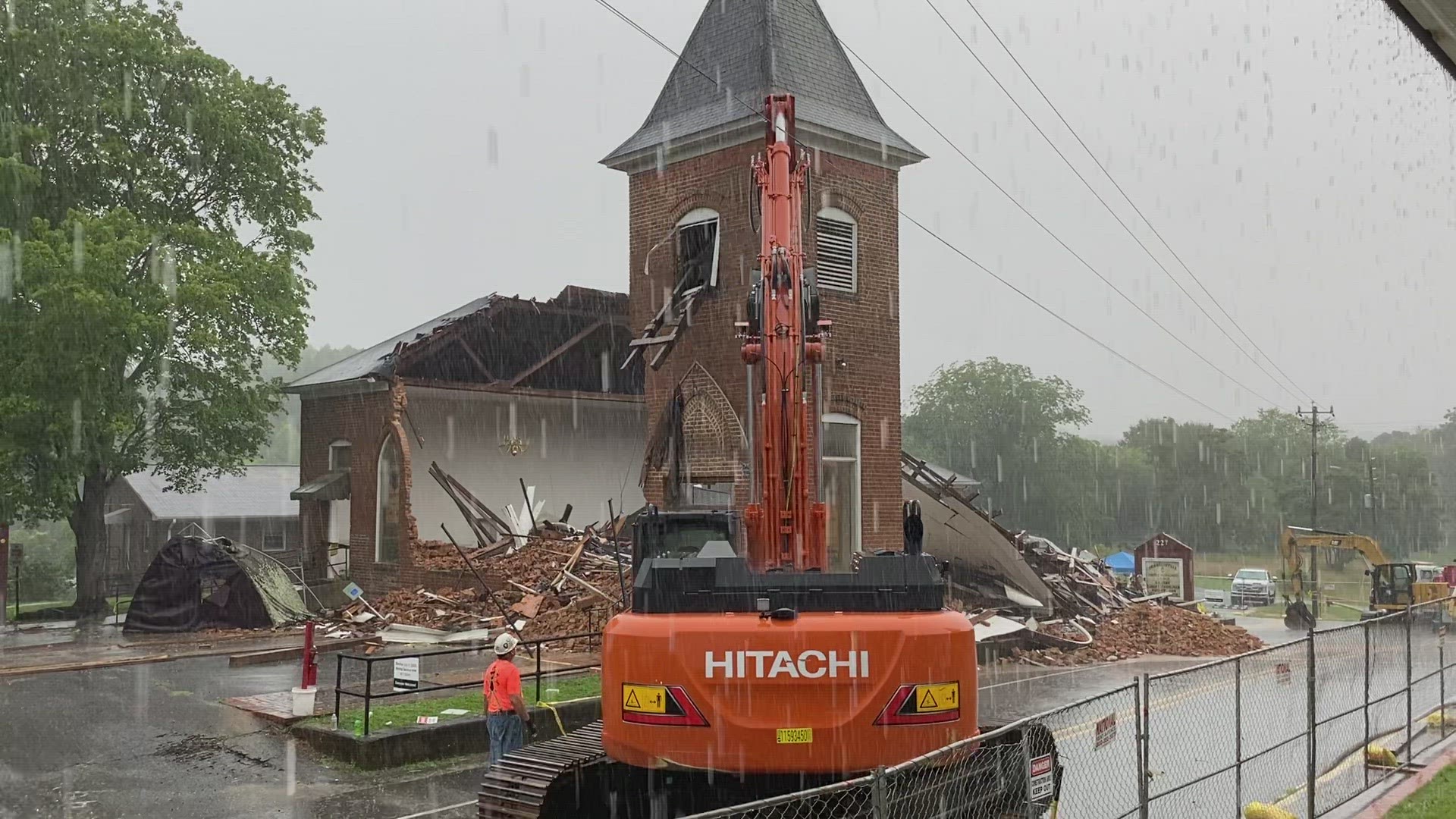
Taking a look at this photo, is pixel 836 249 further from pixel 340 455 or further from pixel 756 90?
Answer: pixel 340 455

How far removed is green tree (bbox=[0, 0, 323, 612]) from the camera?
2612cm

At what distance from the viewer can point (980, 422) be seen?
99000mm

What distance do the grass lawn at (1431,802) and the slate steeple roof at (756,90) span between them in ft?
49.2

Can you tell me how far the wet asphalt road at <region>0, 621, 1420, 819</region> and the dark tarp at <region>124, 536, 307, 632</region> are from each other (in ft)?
14.6

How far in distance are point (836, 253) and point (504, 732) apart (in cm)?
1427

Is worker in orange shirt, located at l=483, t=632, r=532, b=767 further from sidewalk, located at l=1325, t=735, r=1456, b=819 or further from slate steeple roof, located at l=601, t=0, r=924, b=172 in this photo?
slate steeple roof, located at l=601, t=0, r=924, b=172

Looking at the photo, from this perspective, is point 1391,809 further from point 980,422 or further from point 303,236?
point 980,422

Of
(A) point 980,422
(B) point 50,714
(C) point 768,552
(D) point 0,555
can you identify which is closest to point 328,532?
(D) point 0,555

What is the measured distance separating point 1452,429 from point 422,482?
114m

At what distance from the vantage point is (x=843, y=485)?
2288 cm

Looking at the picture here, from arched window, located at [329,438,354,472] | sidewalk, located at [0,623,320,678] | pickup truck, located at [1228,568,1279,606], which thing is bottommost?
pickup truck, located at [1228,568,1279,606]

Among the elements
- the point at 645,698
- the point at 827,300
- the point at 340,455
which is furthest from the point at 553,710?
the point at 340,455

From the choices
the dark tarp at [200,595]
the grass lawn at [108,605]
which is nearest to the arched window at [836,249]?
the dark tarp at [200,595]

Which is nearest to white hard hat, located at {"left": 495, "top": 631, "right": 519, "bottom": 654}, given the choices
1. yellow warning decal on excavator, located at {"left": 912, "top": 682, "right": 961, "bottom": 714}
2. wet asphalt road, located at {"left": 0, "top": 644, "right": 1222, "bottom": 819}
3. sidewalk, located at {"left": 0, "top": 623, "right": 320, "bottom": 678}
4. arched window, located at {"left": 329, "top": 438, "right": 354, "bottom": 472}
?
wet asphalt road, located at {"left": 0, "top": 644, "right": 1222, "bottom": 819}
